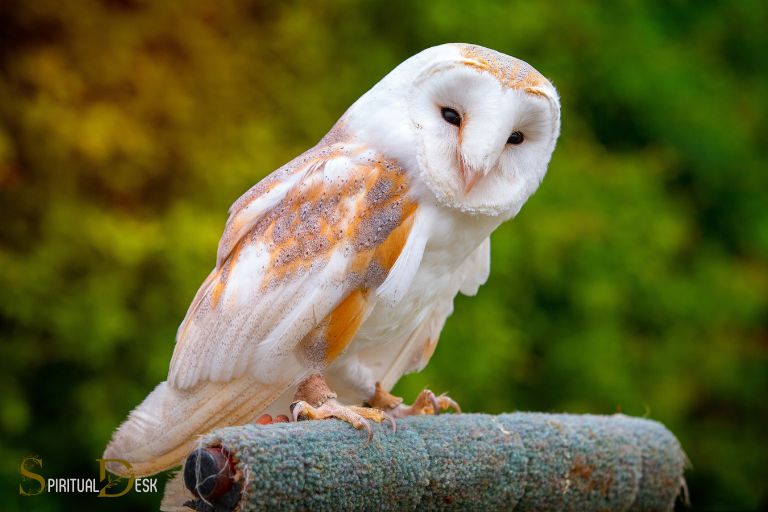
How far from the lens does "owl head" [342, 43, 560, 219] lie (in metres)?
1.55

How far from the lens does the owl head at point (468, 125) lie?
155cm

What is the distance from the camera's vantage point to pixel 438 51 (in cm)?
162

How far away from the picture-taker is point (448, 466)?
1.57 m

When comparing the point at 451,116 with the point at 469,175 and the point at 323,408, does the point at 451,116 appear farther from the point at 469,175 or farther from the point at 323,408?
the point at 323,408

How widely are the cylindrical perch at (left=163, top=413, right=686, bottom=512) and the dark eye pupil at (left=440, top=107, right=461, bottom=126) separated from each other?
1.66ft

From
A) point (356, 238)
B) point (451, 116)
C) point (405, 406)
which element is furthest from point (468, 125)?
point (405, 406)

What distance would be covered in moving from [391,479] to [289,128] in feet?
7.34

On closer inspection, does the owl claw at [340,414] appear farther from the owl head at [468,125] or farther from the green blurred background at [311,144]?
the green blurred background at [311,144]

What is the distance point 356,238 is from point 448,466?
40cm

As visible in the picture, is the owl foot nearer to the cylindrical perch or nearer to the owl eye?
the cylindrical perch

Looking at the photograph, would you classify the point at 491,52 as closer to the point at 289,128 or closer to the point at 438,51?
the point at 438,51

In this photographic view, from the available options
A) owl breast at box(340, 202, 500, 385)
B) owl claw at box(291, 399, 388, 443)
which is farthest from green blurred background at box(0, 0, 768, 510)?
owl claw at box(291, 399, 388, 443)

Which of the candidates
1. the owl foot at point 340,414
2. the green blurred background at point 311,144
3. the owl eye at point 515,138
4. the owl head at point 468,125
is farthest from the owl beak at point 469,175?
the green blurred background at point 311,144

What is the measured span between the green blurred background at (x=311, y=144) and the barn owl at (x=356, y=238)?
4.81 feet
